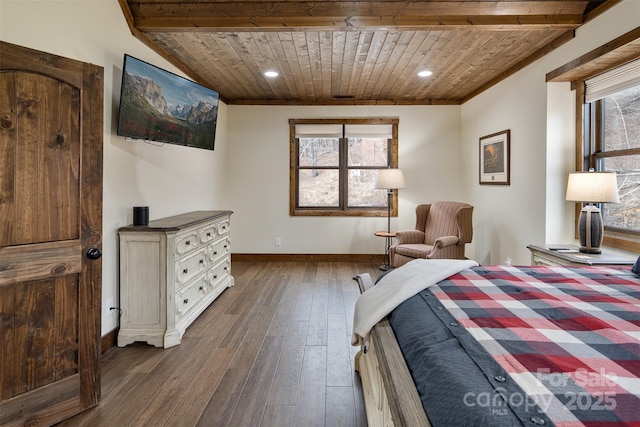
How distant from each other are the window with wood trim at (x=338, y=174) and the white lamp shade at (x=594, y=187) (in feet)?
9.80

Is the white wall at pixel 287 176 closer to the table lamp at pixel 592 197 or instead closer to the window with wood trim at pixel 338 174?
the window with wood trim at pixel 338 174

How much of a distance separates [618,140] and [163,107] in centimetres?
397

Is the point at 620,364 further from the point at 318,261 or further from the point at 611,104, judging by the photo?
the point at 318,261

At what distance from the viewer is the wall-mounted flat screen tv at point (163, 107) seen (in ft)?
8.84

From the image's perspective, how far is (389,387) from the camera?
1039 mm

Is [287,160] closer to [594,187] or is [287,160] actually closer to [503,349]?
[594,187]

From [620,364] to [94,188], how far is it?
2382mm

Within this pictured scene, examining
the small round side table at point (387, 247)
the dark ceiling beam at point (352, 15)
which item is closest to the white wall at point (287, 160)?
the small round side table at point (387, 247)

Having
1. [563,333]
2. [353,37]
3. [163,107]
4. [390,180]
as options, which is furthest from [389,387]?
[390,180]

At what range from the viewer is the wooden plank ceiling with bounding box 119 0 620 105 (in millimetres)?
2893

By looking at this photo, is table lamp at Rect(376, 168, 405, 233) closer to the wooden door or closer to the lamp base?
the lamp base

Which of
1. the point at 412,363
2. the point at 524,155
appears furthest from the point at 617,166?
the point at 412,363

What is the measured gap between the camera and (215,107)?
3.88 metres

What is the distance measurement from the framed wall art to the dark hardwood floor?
98.3 inches
